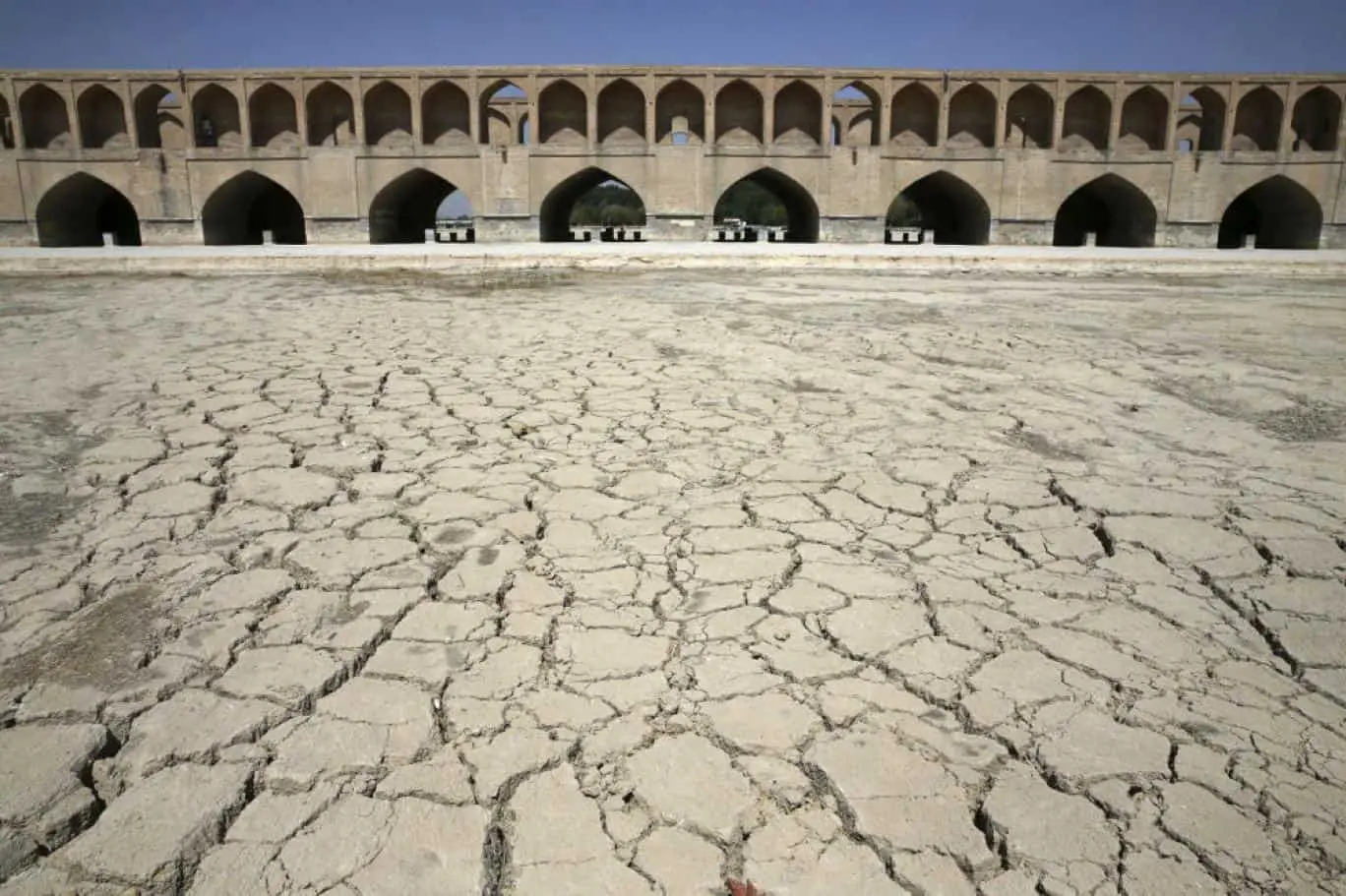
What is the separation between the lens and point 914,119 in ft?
70.7

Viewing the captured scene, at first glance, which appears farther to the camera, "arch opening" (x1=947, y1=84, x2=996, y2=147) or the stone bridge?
"arch opening" (x1=947, y1=84, x2=996, y2=147)

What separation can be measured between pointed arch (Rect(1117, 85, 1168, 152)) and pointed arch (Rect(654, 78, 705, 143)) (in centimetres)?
1033

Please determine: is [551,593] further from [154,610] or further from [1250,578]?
[1250,578]

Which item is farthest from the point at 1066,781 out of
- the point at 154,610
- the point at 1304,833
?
the point at 154,610

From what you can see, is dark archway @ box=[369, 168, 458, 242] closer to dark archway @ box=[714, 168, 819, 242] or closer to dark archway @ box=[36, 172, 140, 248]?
dark archway @ box=[36, 172, 140, 248]

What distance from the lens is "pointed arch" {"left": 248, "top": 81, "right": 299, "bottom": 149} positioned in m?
20.9

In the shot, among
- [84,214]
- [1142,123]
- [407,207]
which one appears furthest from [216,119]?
[1142,123]

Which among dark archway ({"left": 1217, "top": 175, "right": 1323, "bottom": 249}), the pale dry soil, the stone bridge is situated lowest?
the pale dry soil

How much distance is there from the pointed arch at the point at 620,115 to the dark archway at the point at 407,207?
13.2 ft

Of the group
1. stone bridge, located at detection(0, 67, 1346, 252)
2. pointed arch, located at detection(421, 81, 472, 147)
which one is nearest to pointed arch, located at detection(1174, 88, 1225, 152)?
stone bridge, located at detection(0, 67, 1346, 252)

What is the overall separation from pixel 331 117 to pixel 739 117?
10.1 m

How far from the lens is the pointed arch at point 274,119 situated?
824 inches

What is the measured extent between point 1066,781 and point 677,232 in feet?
66.4

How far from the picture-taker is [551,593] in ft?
6.79
